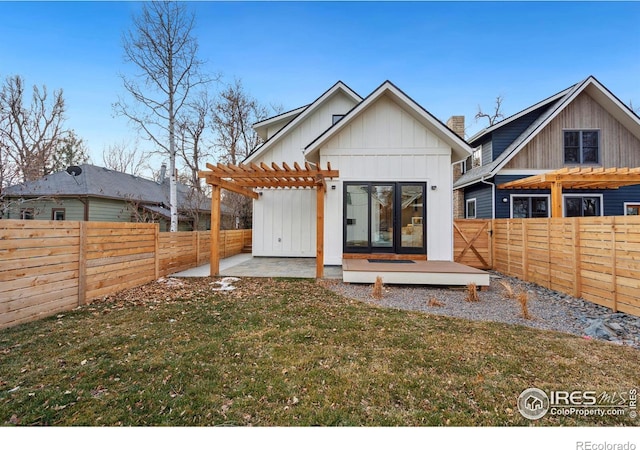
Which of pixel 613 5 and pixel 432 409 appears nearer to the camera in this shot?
pixel 432 409

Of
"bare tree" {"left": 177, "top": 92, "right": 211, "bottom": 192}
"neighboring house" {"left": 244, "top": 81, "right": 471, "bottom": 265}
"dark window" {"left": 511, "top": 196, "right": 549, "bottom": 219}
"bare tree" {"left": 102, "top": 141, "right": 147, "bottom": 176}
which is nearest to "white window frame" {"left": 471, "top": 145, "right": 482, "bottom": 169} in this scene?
"dark window" {"left": 511, "top": 196, "right": 549, "bottom": 219}

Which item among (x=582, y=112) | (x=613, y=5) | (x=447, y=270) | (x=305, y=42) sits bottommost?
(x=447, y=270)

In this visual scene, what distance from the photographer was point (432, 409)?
227 cm

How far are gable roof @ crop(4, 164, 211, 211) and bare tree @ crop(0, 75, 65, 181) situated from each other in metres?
1.16

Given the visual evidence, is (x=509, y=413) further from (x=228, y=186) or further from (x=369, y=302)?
(x=228, y=186)

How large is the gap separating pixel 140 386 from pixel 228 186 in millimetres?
6301

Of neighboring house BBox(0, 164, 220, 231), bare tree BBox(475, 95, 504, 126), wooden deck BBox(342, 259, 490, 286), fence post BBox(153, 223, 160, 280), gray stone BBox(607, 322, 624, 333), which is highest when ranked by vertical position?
bare tree BBox(475, 95, 504, 126)

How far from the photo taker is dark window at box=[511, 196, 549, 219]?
1167cm

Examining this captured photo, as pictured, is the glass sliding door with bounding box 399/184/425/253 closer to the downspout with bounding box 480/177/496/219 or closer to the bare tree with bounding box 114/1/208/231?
the downspout with bounding box 480/177/496/219

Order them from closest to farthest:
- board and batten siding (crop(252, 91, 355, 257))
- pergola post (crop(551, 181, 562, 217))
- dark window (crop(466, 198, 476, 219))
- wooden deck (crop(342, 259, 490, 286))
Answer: wooden deck (crop(342, 259, 490, 286)), pergola post (crop(551, 181, 562, 217)), board and batten siding (crop(252, 91, 355, 257)), dark window (crop(466, 198, 476, 219))

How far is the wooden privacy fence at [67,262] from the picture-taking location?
3.97 metres

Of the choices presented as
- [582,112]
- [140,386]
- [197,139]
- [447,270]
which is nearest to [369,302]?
[447,270]

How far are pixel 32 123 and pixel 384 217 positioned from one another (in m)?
17.4

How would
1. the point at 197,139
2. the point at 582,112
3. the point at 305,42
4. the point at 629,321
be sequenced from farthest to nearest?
the point at 197,139 < the point at 582,112 < the point at 305,42 < the point at 629,321
